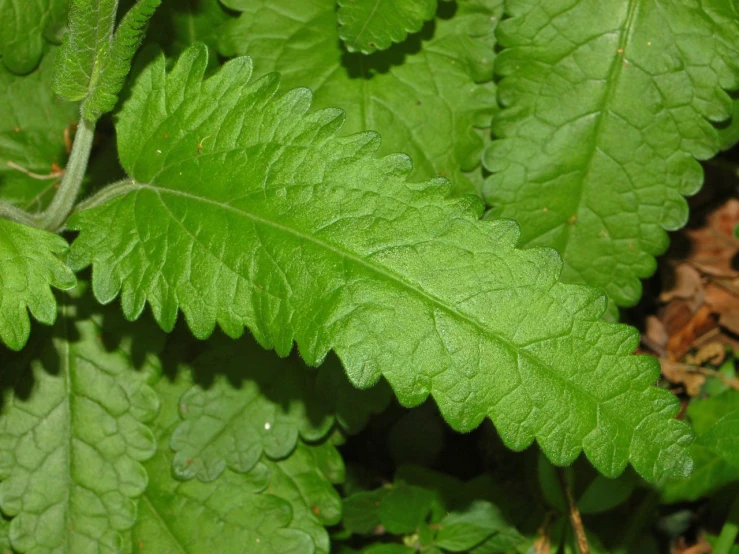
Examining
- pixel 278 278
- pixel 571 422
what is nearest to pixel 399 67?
pixel 278 278

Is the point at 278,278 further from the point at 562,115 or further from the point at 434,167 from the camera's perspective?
the point at 562,115

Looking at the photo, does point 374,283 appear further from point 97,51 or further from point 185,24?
point 185,24

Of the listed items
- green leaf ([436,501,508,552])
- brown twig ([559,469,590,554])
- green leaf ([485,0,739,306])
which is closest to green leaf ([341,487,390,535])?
green leaf ([436,501,508,552])

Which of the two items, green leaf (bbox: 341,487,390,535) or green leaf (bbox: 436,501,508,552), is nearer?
green leaf (bbox: 436,501,508,552)

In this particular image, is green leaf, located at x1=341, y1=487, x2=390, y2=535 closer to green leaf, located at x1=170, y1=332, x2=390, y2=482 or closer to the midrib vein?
green leaf, located at x1=170, y1=332, x2=390, y2=482

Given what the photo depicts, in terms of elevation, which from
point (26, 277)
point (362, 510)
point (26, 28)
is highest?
point (26, 28)

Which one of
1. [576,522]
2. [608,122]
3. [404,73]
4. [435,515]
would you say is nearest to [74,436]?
[435,515]

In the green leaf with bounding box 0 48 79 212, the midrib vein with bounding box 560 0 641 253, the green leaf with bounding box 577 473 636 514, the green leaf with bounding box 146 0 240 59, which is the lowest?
the green leaf with bounding box 577 473 636 514
